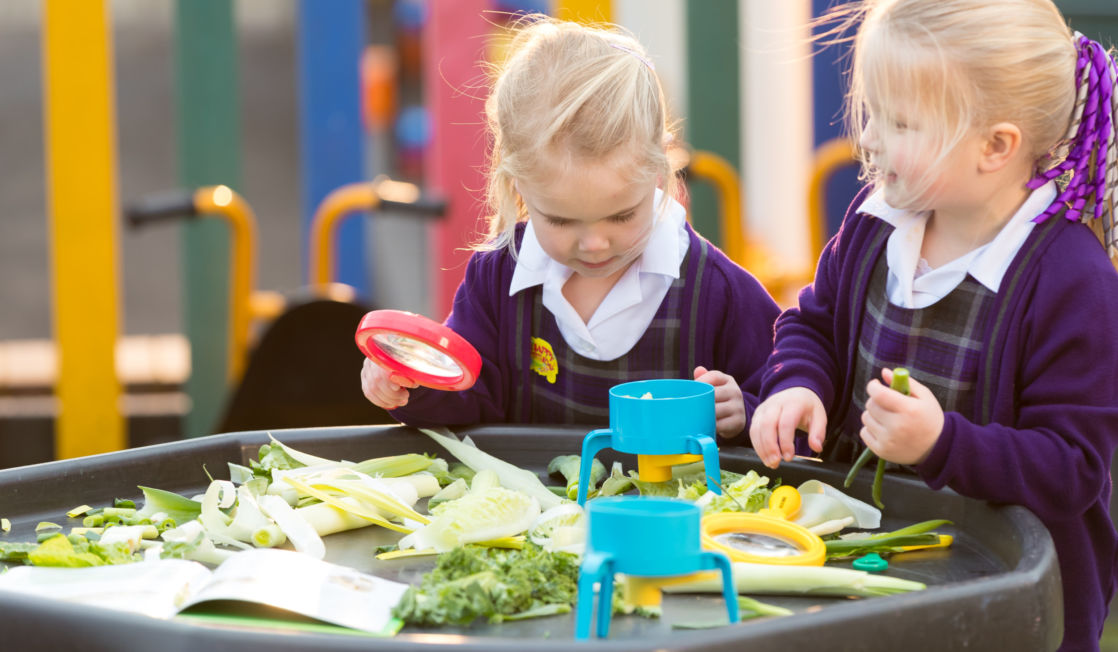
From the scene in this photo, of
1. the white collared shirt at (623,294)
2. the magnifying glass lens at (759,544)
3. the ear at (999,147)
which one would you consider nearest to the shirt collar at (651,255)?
the white collared shirt at (623,294)

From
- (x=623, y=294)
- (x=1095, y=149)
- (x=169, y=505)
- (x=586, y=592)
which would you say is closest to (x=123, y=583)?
(x=169, y=505)

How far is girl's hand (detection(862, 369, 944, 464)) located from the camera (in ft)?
4.05

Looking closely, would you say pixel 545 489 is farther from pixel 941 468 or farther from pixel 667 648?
pixel 667 648

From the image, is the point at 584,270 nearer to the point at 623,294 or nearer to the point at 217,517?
the point at 623,294

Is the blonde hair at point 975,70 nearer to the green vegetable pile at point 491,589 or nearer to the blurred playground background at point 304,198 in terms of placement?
the green vegetable pile at point 491,589

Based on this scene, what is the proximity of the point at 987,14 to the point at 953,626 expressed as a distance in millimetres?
658

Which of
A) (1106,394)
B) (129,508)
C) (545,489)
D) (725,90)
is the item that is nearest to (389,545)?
(545,489)

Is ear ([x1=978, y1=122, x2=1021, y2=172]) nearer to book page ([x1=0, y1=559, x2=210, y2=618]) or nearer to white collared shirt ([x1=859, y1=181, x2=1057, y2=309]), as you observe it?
white collared shirt ([x1=859, y1=181, x2=1057, y2=309])

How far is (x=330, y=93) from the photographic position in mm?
3881

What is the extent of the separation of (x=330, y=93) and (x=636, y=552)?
309 centimetres

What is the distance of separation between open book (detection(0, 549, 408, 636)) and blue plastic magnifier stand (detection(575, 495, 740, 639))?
0.17 meters

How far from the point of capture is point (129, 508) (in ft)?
4.82

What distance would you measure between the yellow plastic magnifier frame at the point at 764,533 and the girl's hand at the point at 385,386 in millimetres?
527

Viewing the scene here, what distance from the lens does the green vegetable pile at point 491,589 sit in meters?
1.07
